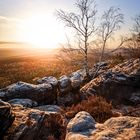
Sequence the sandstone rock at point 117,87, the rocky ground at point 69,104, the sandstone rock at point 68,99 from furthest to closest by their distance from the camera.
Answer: the sandstone rock at point 68,99, the sandstone rock at point 117,87, the rocky ground at point 69,104

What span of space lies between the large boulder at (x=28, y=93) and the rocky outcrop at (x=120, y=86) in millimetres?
2835

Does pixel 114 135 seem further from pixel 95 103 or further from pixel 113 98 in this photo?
pixel 113 98

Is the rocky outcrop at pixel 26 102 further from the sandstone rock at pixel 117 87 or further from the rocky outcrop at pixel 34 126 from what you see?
the rocky outcrop at pixel 34 126

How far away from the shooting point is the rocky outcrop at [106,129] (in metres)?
5.27

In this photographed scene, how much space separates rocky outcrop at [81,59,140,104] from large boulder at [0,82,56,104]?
9.30 ft

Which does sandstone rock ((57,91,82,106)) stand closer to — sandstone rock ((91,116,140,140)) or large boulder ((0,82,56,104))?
large boulder ((0,82,56,104))

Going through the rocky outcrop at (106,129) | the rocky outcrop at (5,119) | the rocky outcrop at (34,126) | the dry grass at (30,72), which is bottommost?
the dry grass at (30,72)

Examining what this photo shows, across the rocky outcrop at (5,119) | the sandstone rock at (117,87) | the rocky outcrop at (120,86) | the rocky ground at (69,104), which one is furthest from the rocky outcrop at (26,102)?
the rocky outcrop at (5,119)

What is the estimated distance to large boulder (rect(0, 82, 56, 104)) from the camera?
17.1 m

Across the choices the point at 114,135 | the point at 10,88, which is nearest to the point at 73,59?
the point at 10,88

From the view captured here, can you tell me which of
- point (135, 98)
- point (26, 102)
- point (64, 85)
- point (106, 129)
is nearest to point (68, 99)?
point (64, 85)

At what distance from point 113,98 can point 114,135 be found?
1265cm

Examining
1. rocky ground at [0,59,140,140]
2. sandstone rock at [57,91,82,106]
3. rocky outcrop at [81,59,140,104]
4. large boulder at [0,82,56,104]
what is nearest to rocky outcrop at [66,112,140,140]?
rocky ground at [0,59,140,140]

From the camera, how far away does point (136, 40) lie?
31.3 meters
